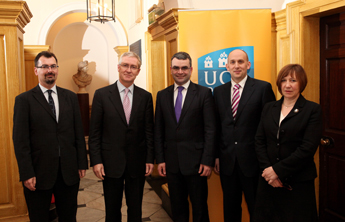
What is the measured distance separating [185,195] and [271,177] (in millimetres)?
785

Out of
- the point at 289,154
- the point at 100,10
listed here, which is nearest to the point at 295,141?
the point at 289,154

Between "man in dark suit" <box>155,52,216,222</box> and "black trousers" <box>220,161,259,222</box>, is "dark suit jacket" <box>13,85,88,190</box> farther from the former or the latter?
"black trousers" <box>220,161,259,222</box>

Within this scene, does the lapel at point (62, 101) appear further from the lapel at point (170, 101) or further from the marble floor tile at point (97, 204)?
the marble floor tile at point (97, 204)

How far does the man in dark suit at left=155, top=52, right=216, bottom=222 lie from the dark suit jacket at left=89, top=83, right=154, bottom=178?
182 mm

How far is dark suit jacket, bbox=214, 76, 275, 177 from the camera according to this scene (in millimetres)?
2475

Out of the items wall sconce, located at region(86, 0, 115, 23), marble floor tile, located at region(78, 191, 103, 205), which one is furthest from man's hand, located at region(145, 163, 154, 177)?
wall sconce, located at region(86, 0, 115, 23)

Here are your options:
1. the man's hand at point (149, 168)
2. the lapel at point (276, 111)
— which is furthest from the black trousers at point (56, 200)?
the lapel at point (276, 111)

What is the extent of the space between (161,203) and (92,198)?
107 cm

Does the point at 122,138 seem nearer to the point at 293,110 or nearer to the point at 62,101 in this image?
the point at 62,101

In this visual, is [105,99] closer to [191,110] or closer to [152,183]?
[191,110]

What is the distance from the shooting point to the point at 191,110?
2543mm

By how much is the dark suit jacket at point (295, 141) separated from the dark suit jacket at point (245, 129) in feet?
0.76

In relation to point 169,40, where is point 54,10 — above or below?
above

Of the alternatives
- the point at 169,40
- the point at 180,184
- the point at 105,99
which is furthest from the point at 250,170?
the point at 169,40
